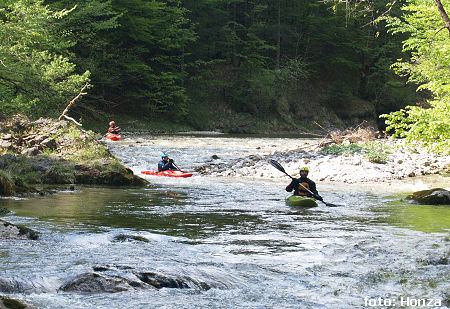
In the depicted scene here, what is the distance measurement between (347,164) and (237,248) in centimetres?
1196

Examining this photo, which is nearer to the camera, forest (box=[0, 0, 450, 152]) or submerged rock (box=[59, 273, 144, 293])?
submerged rock (box=[59, 273, 144, 293])

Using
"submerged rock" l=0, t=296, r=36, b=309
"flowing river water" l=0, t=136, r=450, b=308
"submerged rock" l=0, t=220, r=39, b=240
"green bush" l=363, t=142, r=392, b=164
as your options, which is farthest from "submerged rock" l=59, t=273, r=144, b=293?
"green bush" l=363, t=142, r=392, b=164

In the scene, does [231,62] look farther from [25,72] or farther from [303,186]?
[303,186]

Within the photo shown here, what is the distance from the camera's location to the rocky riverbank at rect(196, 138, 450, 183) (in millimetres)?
19922

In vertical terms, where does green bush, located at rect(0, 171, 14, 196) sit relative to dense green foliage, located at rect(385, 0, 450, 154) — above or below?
below

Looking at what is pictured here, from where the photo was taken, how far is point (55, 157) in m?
18.3

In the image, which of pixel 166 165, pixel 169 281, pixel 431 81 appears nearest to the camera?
pixel 169 281

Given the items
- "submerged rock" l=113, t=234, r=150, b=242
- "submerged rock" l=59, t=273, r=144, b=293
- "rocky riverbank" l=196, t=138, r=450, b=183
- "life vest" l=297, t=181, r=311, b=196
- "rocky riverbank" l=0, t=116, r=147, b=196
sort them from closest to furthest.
Answer: 1. "submerged rock" l=59, t=273, r=144, b=293
2. "submerged rock" l=113, t=234, r=150, b=242
3. "life vest" l=297, t=181, r=311, b=196
4. "rocky riverbank" l=0, t=116, r=147, b=196
5. "rocky riverbank" l=196, t=138, r=450, b=183

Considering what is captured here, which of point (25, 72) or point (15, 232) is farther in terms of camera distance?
point (25, 72)

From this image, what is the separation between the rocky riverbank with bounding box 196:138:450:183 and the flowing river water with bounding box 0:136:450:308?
3.06 metres

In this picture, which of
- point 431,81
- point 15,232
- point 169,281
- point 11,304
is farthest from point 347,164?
point 11,304

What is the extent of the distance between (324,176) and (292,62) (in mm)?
31139

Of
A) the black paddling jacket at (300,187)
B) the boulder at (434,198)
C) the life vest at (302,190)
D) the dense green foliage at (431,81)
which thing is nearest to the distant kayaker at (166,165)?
the black paddling jacket at (300,187)

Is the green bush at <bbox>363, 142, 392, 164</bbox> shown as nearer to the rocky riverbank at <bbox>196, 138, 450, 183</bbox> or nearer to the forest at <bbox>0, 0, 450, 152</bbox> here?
the rocky riverbank at <bbox>196, 138, 450, 183</bbox>
